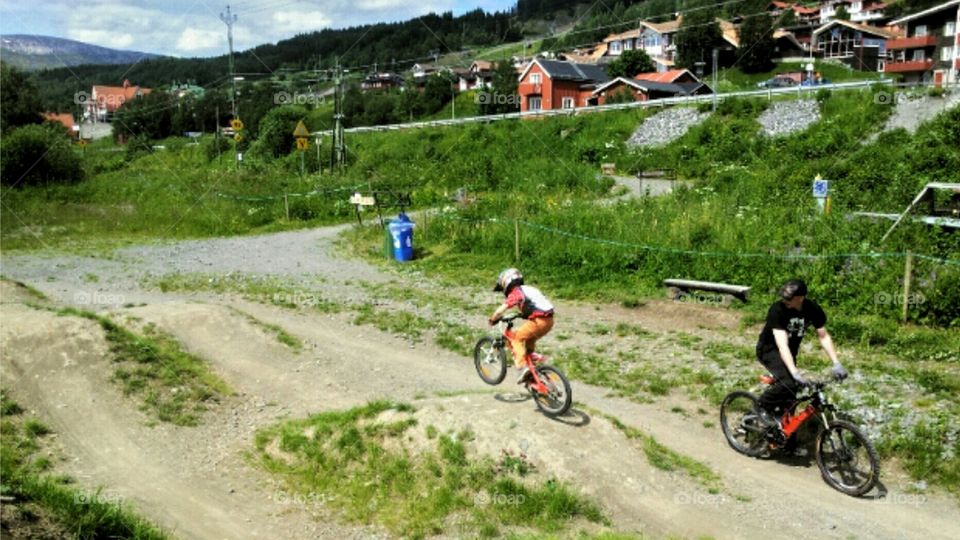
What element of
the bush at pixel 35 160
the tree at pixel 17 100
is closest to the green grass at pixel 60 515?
the bush at pixel 35 160

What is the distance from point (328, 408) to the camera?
10.8m

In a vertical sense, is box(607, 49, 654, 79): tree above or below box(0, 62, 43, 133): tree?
above

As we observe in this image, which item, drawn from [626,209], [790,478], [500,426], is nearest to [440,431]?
[500,426]

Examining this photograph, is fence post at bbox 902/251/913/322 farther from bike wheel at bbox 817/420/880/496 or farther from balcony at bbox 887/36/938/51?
balcony at bbox 887/36/938/51

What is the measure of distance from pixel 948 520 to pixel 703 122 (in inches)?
1337

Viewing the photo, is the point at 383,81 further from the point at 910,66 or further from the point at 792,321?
the point at 792,321

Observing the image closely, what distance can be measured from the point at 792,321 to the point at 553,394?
2958mm

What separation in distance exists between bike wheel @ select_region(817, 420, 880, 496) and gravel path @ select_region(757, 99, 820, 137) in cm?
2901

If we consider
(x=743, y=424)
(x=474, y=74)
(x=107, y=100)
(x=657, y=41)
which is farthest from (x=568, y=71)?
(x=107, y=100)

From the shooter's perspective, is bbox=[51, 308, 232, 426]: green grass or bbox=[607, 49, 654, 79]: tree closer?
bbox=[51, 308, 232, 426]: green grass

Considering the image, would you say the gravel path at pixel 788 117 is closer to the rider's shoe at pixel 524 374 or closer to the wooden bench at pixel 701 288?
the wooden bench at pixel 701 288

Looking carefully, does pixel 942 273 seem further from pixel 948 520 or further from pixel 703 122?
pixel 703 122

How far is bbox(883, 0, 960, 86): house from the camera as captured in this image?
53.6 metres

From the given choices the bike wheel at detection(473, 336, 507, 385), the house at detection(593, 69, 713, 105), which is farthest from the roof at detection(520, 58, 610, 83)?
the bike wheel at detection(473, 336, 507, 385)
